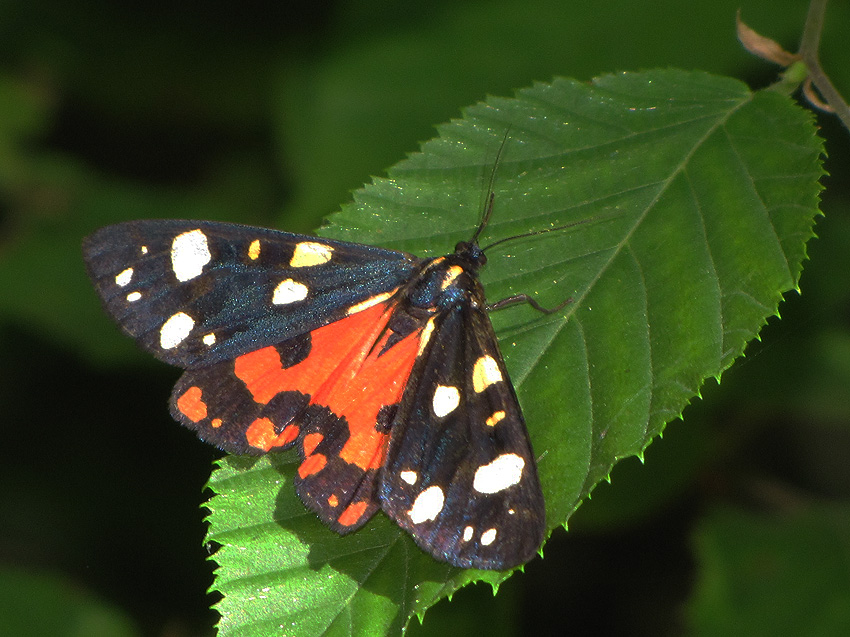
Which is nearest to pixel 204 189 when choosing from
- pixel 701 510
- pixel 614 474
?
pixel 614 474

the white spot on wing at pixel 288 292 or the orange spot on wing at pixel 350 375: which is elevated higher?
the white spot on wing at pixel 288 292

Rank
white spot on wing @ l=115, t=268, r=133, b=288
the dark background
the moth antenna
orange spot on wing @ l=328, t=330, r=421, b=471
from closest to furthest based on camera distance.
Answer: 1. orange spot on wing @ l=328, t=330, r=421, b=471
2. white spot on wing @ l=115, t=268, r=133, b=288
3. the moth antenna
4. the dark background

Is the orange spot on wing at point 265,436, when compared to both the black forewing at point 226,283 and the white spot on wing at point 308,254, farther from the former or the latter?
the white spot on wing at point 308,254

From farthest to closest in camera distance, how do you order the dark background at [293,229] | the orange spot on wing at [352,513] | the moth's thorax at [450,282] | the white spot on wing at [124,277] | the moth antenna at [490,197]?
the dark background at [293,229] < the moth antenna at [490,197] < the white spot on wing at [124,277] < the moth's thorax at [450,282] < the orange spot on wing at [352,513]

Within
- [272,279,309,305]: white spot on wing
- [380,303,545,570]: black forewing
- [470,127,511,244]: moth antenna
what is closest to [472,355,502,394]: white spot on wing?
[380,303,545,570]: black forewing

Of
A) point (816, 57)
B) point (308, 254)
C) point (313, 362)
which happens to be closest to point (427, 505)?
point (313, 362)

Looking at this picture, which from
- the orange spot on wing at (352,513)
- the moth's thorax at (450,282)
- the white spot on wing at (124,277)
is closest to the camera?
the orange spot on wing at (352,513)

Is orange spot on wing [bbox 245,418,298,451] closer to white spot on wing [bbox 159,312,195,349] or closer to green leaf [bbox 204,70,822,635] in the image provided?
green leaf [bbox 204,70,822,635]

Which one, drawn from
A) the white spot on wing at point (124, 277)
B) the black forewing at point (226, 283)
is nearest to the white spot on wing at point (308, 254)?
the black forewing at point (226, 283)
